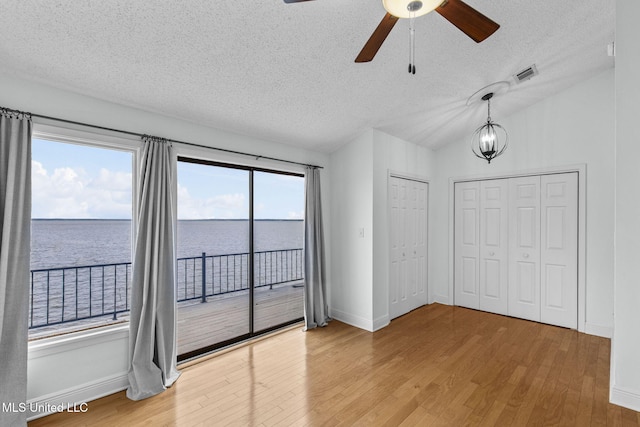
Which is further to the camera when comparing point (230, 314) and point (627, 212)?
point (230, 314)

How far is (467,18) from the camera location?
156 cm

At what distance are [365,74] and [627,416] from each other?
3.45m

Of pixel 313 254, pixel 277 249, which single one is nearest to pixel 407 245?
pixel 313 254

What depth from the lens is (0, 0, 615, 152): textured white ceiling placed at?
75.9 inches

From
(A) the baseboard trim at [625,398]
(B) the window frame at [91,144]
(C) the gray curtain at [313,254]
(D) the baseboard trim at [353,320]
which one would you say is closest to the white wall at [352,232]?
(D) the baseboard trim at [353,320]

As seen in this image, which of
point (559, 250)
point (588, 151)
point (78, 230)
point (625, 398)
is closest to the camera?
point (625, 398)

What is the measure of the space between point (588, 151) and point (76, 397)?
596 cm

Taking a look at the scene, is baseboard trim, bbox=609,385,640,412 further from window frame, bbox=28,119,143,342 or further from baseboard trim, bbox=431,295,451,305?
window frame, bbox=28,119,143,342

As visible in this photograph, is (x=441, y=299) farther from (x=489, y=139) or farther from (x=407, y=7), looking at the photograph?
(x=407, y=7)

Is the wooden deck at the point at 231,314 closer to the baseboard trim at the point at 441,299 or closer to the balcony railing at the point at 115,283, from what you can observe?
the balcony railing at the point at 115,283

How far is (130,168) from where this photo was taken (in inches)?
110

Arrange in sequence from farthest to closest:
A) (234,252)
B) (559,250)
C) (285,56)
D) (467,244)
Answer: (467,244), (559,250), (234,252), (285,56)

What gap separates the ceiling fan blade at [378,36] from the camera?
157 centimetres

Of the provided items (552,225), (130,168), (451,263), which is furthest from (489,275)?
(130,168)
